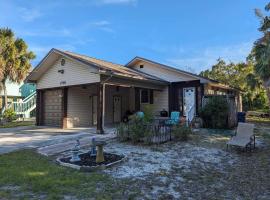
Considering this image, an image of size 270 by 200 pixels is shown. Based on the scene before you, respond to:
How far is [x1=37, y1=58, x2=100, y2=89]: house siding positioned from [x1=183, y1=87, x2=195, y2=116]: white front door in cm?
718

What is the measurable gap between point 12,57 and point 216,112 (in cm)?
1669

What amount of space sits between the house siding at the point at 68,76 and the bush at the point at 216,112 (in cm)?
647

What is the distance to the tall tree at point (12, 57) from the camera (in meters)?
20.4

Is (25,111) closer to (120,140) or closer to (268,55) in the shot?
(120,140)

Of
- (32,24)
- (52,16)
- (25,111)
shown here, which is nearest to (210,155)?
(52,16)

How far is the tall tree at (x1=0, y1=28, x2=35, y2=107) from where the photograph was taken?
20438mm

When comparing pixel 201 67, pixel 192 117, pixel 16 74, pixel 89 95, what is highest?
pixel 201 67

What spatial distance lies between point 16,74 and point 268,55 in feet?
63.2

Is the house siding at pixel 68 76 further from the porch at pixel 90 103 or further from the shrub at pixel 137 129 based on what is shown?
the shrub at pixel 137 129

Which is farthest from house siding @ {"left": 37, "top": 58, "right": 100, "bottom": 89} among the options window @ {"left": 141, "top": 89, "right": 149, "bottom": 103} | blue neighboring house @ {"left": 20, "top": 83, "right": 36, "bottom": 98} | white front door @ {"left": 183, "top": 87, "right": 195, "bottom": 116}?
blue neighboring house @ {"left": 20, "top": 83, "right": 36, "bottom": 98}

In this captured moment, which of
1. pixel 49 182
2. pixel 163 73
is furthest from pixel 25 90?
pixel 49 182

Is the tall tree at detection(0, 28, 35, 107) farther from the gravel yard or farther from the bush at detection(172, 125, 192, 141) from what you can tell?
the bush at detection(172, 125, 192, 141)

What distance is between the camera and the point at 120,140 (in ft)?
34.2

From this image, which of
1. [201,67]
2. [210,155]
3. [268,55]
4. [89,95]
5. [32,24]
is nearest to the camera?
[210,155]
